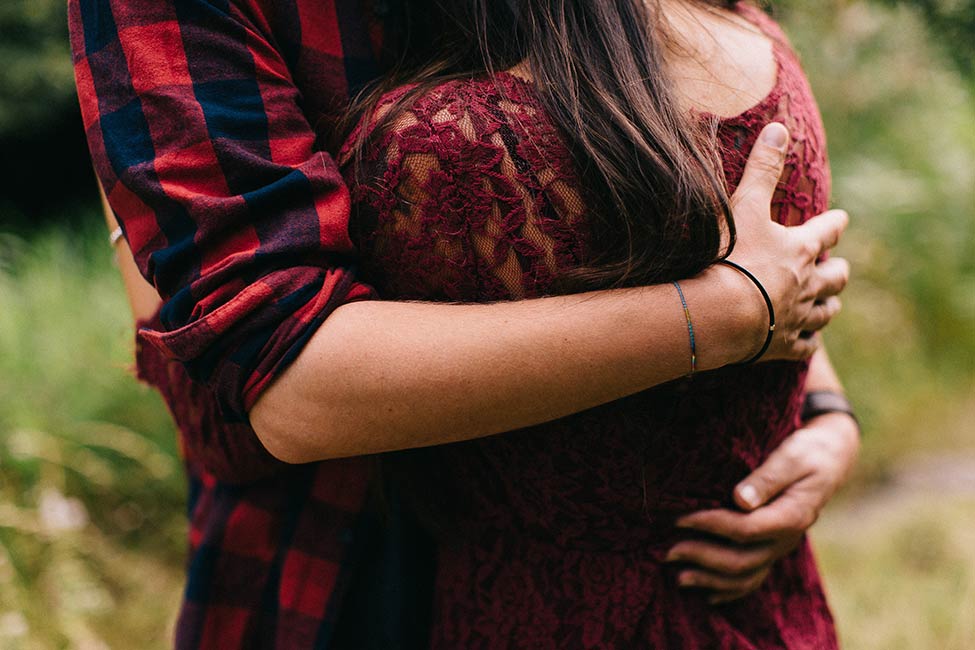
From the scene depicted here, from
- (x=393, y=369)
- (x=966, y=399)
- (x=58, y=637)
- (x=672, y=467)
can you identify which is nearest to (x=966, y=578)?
(x=966, y=399)

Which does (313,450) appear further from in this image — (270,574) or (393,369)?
(270,574)

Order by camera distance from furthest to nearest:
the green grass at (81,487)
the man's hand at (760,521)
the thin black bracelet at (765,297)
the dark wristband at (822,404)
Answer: the green grass at (81,487) < the dark wristband at (822,404) < the man's hand at (760,521) < the thin black bracelet at (765,297)

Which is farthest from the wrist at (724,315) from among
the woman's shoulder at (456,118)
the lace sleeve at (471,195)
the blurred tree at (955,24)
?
the blurred tree at (955,24)

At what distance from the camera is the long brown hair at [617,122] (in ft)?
3.14

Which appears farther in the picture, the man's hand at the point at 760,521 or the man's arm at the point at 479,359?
the man's hand at the point at 760,521

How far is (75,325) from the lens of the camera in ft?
10.6

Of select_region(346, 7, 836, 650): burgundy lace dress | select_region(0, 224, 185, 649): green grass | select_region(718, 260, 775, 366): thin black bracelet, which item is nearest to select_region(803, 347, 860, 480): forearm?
select_region(346, 7, 836, 650): burgundy lace dress

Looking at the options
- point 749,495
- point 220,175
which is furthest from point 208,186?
point 749,495

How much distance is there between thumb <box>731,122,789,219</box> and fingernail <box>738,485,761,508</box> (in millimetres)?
398

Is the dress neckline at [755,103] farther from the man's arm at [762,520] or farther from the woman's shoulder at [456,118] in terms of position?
the man's arm at [762,520]

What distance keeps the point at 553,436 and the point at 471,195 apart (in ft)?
1.10

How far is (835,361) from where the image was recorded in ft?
12.7

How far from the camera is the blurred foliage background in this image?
244 cm

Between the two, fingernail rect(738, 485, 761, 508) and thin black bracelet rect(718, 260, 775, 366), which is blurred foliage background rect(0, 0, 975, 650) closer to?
thin black bracelet rect(718, 260, 775, 366)
